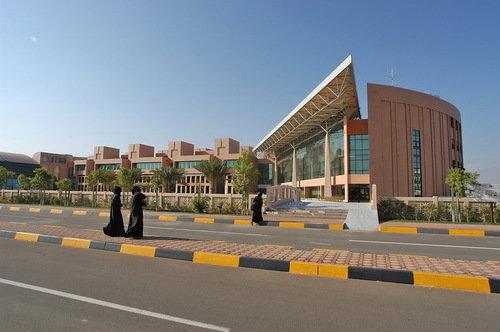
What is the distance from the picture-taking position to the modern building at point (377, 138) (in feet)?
129

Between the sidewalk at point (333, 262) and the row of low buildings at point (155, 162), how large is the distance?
200ft

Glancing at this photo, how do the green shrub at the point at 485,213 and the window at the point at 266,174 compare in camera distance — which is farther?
the window at the point at 266,174

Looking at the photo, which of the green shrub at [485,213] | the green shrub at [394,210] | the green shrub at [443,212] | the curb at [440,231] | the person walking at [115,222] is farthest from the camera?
the green shrub at [394,210]

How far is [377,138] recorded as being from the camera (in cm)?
3956

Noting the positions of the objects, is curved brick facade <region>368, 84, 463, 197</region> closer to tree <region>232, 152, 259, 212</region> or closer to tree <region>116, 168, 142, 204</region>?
tree <region>232, 152, 259, 212</region>

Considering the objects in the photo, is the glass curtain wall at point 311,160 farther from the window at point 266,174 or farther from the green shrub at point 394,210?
Result: the green shrub at point 394,210

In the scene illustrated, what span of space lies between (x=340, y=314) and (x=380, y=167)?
3749cm

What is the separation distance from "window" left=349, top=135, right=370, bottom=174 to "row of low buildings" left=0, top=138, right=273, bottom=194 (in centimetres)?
3039

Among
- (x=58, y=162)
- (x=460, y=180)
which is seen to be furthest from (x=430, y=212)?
(x=58, y=162)

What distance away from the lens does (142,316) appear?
4.08 meters

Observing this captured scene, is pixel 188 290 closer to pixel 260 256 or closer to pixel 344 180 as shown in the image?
pixel 260 256

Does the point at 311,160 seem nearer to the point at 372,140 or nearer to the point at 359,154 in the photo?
the point at 359,154

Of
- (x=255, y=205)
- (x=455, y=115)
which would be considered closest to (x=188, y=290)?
(x=255, y=205)

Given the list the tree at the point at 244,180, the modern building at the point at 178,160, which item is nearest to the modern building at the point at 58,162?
the modern building at the point at 178,160
